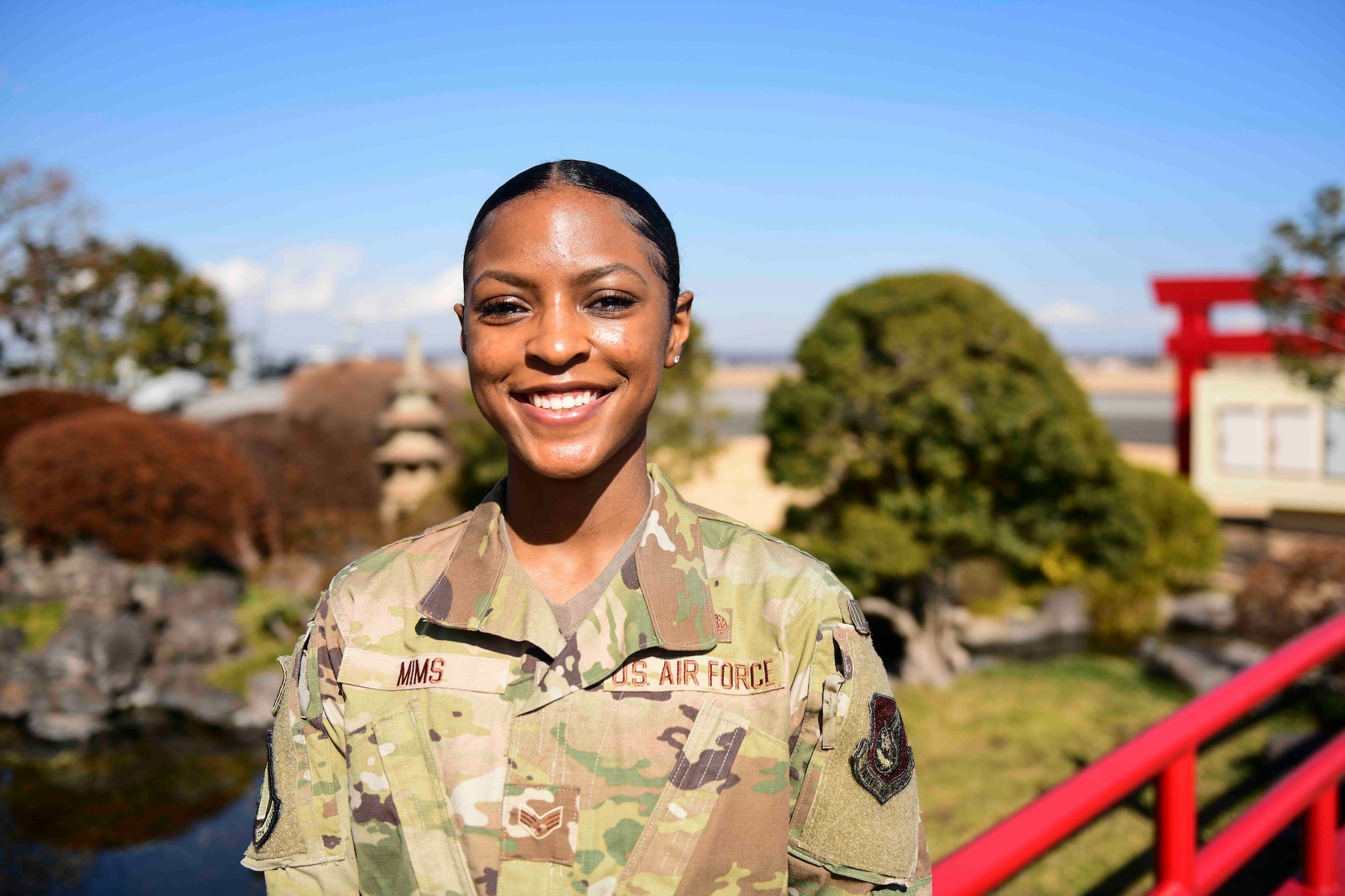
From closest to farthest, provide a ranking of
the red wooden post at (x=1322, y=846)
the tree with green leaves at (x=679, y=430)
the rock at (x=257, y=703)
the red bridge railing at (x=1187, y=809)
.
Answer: the red bridge railing at (x=1187, y=809) < the red wooden post at (x=1322, y=846) < the rock at (x=257, y=703) < the tree with green leaves at (x=679, y=430)

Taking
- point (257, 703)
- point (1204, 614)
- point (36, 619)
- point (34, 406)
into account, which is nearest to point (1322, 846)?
point (257, 703)

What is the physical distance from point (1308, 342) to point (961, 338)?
18.4 feet

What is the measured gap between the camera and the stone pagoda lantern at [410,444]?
587 inches

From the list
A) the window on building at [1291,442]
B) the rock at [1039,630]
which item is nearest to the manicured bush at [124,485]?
the rock at [1039,630]

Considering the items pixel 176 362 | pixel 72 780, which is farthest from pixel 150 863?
pixel 176 362

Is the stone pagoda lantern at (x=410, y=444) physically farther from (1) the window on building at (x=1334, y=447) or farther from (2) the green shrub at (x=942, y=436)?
(1) the window on building at (x=1334, y=447)

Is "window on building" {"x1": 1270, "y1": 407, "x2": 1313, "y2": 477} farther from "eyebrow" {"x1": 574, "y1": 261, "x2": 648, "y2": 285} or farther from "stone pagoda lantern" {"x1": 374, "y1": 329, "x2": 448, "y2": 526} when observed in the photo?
"eyebrow" {"x1": 574, "y1": 261, "x2": 648, "y2": 285}

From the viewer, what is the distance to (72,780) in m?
7.72

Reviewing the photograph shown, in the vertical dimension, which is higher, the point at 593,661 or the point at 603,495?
the point at 603,495

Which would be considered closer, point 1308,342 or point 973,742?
point 973,742

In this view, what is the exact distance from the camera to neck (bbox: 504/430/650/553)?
1.57 m

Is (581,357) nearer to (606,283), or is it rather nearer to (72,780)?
(606,283)

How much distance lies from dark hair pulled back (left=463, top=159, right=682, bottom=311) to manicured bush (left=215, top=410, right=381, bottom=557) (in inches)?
484

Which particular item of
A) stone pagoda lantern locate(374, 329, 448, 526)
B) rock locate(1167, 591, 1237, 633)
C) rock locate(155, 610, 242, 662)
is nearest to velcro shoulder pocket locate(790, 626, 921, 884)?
rock locate(155, 610, 242, 662)
